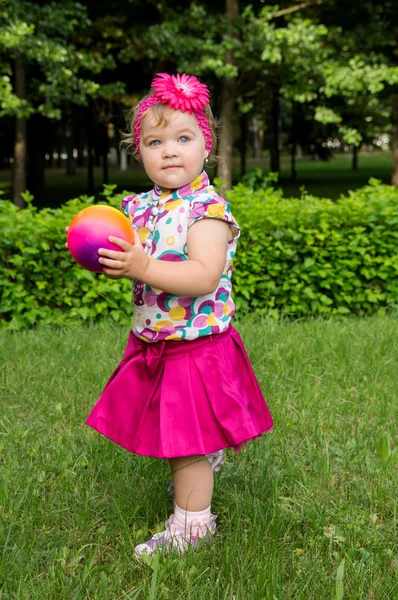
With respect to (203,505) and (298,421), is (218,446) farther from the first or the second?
(298,421)

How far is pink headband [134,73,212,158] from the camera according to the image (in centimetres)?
226

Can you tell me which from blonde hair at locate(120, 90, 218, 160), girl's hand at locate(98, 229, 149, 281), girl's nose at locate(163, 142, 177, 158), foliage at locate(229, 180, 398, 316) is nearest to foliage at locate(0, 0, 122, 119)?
foliage at locate(229, 180, 398, 316)

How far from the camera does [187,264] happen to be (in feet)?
7.00

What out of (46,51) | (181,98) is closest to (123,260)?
(181,98)

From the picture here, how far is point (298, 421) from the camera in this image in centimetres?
362

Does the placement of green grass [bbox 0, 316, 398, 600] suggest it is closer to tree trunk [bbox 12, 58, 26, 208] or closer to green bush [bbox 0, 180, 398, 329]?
green bush [bbox 0, 180, 398, 329]

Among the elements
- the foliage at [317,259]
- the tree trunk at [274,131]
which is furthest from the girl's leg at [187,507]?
the tree trunk at [274,131]

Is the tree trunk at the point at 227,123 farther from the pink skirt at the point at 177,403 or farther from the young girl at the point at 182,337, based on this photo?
the pink skirt at the point at 177,403

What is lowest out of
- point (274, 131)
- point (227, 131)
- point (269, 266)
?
point (269, 266)

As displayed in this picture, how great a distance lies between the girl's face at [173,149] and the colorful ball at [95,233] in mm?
311

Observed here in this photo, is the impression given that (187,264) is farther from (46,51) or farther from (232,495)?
(46,51)

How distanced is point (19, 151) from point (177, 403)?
13156 millimetres

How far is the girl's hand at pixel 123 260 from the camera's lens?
77.1 inches

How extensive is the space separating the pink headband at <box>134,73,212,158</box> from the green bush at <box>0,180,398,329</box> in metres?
3.28
